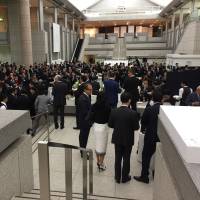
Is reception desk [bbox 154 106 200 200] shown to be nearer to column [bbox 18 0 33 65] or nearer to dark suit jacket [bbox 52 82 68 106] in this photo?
dark suit jacket [bbox 52 82 68 106]

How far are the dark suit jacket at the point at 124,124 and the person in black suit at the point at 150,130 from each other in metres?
0.25

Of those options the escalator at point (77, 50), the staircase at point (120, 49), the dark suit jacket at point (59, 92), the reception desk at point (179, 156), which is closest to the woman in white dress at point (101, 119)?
the reception desk at point (179, 156)

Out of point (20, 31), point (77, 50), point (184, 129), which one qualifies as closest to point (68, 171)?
point (184, 129)

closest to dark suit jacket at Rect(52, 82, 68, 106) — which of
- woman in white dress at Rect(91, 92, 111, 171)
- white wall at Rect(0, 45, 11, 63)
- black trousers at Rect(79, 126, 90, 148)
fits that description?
black trousers at Rect(79, 126, 90, 148)

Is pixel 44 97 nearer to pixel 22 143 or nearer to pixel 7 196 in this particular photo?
pixel 22 143

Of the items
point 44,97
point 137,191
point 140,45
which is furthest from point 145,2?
point 137,191

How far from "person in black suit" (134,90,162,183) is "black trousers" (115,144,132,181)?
12.6 inches

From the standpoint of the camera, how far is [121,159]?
14.8ft

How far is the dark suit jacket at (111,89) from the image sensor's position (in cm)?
774

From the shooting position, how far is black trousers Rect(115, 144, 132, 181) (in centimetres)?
442

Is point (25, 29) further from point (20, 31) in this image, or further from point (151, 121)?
point (151, 121)

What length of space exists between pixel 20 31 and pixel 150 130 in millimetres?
16010

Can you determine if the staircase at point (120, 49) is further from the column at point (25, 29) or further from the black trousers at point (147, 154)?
the black trousers at point (147, 154)

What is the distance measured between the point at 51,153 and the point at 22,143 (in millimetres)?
2365
